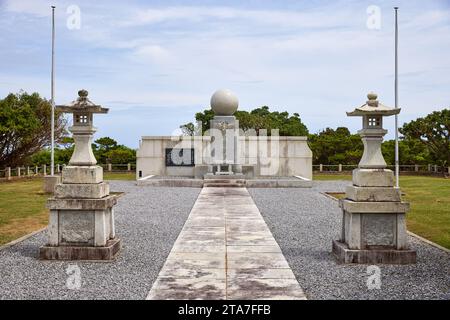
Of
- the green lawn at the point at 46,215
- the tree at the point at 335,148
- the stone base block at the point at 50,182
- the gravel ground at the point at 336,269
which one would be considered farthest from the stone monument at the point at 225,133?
the tree at the point at 335,148

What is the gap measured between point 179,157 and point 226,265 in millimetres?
21711

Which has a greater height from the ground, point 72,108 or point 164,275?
point 72,108

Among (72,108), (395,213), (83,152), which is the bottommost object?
(395,213)

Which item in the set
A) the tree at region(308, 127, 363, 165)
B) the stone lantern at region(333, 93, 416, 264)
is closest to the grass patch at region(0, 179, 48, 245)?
the stone lantern at region(333, 93, 416, 264)

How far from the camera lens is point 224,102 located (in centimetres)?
2788

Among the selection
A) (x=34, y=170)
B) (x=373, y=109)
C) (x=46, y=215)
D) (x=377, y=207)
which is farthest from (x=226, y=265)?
(x=34, y=170)

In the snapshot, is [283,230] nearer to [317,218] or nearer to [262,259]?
[317,218]

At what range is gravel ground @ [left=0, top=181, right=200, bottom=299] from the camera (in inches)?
245

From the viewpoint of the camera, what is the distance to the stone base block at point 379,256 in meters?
7.81

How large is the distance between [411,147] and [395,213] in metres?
36.1

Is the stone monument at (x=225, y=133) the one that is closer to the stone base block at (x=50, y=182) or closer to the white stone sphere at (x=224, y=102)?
the white stone sphere at (x=224, y=102)

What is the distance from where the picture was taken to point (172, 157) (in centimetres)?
2888

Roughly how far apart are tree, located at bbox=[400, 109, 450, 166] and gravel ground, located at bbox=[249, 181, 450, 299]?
2718 cm

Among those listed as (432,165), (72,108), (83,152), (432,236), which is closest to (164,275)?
(83,152)
